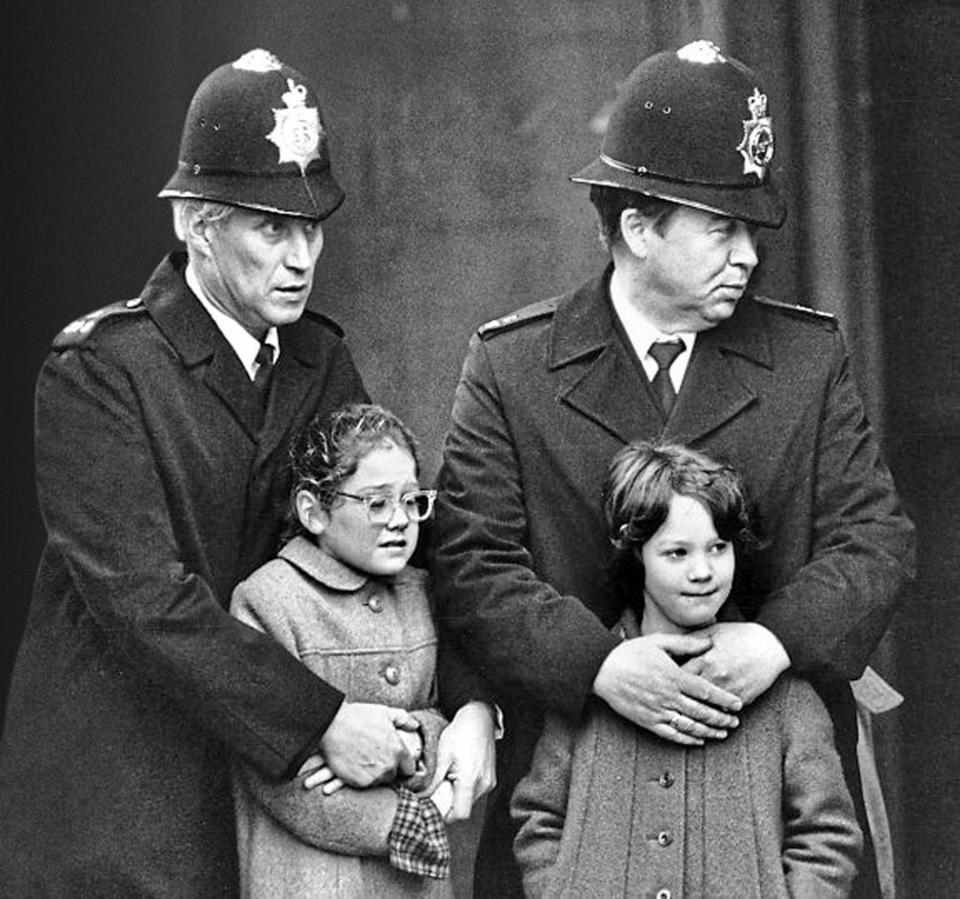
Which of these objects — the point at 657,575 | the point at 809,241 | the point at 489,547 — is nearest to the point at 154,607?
the point at 489,547

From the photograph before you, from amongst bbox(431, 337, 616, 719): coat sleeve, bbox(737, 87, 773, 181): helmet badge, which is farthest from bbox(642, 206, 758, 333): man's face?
bbox(431, 337, 616, 719): coat sleeve

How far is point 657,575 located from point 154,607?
830 millimetres

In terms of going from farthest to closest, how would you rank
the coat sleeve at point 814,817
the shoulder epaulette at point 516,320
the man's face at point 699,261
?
the shoulder epaulette at point 516,320
the man's face at point 699,261
the coat sleeve at point 814,817

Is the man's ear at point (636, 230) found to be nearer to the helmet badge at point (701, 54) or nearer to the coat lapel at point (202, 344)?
the helmet badge at point (701, 54)

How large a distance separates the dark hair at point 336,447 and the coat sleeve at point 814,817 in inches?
31.1

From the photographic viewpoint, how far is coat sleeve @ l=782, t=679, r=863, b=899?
3994mm

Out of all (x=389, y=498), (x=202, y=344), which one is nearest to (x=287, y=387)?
(x=202, y=344)

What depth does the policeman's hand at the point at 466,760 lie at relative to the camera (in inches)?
163

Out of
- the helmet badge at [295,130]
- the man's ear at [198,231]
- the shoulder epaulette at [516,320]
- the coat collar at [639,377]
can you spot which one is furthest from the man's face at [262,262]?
the coat collar at [639,377]

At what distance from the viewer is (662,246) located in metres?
4.22

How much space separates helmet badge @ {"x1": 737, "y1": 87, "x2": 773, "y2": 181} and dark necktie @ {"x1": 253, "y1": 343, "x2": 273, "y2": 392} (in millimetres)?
881

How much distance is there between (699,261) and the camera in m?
4.21

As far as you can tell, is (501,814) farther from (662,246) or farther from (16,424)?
(16,424)

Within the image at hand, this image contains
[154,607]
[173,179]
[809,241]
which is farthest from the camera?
[809,241]
